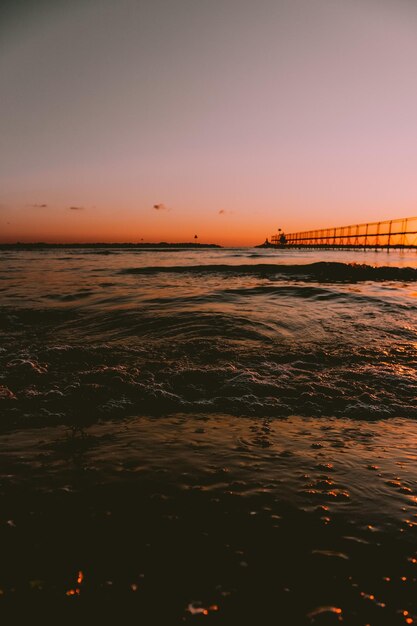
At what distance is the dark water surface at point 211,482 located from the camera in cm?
116

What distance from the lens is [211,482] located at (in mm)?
1800

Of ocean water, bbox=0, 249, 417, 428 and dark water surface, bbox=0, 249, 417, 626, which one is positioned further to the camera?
ocean water, bbox=0, 249, 417, 428

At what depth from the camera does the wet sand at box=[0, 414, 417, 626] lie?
1124 mm

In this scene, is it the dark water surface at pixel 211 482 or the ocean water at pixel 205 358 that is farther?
the ocean water at pixel 205 358

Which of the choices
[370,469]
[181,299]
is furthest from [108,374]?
[181,299]

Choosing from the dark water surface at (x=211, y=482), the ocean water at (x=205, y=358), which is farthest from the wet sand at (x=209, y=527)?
the ocean water at (x=205, y=358)

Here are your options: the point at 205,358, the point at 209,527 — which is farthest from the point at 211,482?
the point at 205,358

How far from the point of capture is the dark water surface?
1.16m

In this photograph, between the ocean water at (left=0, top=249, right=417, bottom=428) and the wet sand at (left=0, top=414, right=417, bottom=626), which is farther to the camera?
the ocean water at (left=0, top=249, right=417, bottom=428)

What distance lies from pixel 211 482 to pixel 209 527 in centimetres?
34

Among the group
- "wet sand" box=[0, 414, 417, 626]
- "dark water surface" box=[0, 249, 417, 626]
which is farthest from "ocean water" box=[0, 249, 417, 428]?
"wet sand" box=[0, 414, 417, 626]

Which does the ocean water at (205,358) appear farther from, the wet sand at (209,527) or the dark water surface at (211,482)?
the wet sand at (209,527)

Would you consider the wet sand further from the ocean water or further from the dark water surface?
the ocean water

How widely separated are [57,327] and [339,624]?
5.51 meters
